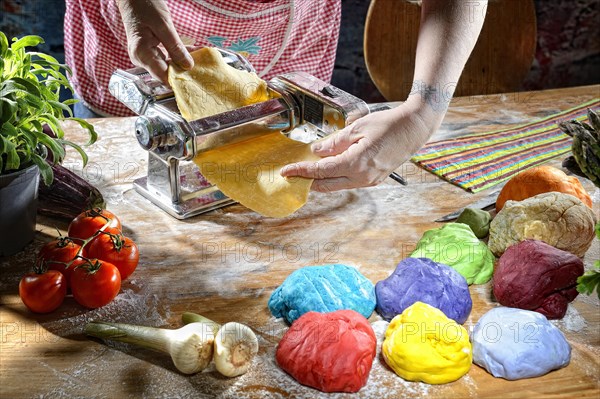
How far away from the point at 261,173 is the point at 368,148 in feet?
0.79

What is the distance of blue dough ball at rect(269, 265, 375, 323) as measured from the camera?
1.46 metres

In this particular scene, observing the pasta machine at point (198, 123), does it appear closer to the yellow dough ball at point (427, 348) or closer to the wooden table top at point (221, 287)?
the wooden table top at point (221, 287)

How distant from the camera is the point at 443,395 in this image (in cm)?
130

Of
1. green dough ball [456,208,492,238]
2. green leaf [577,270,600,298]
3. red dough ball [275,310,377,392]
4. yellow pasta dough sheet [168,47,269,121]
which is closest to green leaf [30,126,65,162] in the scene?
yellow pasta dough sheet [168,47,269,121]

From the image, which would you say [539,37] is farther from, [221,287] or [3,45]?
[3,45]

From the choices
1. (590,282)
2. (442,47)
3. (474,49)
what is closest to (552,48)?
(474,49)

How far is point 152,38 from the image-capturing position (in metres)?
1.88

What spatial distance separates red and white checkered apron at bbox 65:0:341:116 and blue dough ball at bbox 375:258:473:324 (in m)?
1.06

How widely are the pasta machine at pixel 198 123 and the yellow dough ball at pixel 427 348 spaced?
1.83ft

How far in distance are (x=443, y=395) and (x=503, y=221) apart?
0.51m

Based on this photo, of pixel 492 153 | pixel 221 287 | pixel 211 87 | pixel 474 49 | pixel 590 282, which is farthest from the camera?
pixel 474 49

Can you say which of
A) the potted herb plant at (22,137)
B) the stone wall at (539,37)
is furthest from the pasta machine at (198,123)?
the stone wall at (539,37)

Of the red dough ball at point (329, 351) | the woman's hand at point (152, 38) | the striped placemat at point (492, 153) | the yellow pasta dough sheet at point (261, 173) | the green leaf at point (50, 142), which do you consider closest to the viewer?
the red dough ball at point (329, 351)

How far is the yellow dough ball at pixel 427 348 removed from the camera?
4.31ft
